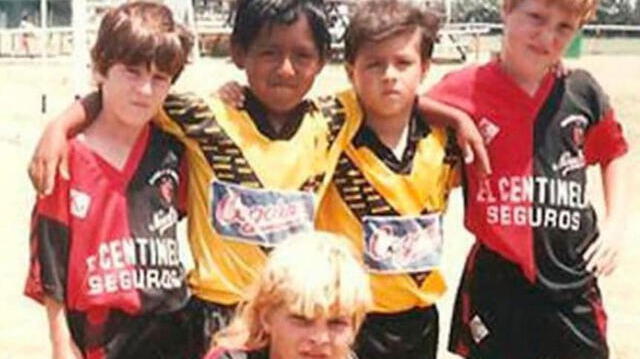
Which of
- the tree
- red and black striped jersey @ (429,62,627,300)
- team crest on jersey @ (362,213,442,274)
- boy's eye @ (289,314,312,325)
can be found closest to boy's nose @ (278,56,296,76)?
team crest on jersey @ (362,213,442,274)

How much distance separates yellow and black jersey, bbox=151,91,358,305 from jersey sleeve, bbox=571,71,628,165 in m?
0.87

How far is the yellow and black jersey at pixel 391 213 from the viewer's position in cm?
366

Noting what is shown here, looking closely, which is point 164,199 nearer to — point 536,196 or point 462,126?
point 462,126

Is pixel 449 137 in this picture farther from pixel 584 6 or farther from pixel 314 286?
pixel 314 286

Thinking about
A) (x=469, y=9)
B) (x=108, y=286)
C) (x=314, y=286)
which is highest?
(x=314, y=286)

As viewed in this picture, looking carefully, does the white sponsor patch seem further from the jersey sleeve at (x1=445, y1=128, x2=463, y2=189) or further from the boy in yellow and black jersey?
the jersey sleeve at (x1=445, y1=128, x2=463, y2=189)

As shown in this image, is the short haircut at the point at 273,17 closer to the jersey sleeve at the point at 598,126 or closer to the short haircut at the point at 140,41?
the short haircut at the point at 140,41

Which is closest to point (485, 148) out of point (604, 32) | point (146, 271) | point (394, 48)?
point (394, 48)

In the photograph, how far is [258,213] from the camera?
11.5ft

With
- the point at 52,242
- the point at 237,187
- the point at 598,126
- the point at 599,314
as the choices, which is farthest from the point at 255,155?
the point at 599,314

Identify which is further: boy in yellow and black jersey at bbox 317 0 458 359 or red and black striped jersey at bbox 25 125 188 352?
boy in yellow and black jersey at bbox 317 0 458 359

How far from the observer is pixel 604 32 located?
39906 mm

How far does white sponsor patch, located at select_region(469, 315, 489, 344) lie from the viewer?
4004 millimetres

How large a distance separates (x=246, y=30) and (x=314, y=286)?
3.21 feet
